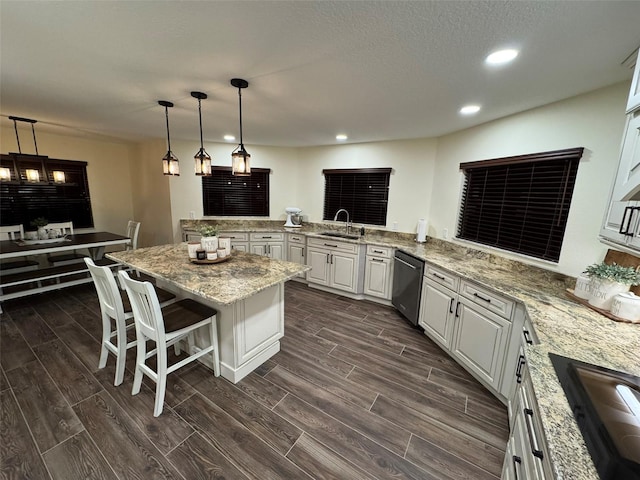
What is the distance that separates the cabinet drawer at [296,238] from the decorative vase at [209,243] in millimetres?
2005

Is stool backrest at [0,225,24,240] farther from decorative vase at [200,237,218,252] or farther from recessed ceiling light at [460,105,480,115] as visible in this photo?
recessed ceiling light at [460,105,480,115]

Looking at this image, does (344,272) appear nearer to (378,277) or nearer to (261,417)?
(378,277)

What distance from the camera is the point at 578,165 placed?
197cm

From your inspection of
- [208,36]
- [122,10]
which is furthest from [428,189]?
[122,10]

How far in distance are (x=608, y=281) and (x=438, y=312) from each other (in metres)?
1.31

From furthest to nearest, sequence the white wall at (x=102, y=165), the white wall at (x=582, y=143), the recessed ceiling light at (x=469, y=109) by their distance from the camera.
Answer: the white wall at (x=102, y=165), the recessed ceiling light at (x=469, y=109), the white wall at (x=582, y=143)

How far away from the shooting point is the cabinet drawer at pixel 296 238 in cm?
433

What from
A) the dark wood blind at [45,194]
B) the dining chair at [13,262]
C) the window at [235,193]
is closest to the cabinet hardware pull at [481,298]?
the window at [235,193]

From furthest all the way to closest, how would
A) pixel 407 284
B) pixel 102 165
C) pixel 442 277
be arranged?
pixel 102 165 < pixel 407 284 < pixel 442 277

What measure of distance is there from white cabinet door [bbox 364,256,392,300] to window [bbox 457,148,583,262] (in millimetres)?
1072

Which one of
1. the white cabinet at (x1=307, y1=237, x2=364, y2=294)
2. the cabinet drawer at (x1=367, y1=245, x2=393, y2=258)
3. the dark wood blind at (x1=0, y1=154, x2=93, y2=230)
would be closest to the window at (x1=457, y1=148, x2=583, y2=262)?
the cabinet drawer at (x1=367, y1=245, x2=393, y2=258)

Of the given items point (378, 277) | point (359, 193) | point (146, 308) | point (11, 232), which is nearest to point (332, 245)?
point (378, 277)

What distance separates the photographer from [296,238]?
4.44m

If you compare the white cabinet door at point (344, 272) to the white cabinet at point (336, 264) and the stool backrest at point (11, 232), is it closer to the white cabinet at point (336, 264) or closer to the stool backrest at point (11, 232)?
the white cabinet at point (336, 264)
